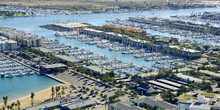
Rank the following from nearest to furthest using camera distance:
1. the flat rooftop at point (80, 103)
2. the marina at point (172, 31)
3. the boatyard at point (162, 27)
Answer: the flat rooftop at point (80, 103), the marina at point (172, 31), the boatyard at point (162, 27)

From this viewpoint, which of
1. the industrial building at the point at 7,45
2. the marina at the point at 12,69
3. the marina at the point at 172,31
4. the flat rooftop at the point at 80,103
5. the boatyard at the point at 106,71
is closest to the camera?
the flat rooftop at the point at 80,103

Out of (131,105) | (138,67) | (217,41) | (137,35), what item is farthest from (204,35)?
(131,105)

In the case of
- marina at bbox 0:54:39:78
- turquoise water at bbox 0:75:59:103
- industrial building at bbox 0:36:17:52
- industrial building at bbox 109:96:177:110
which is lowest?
turquoise water at bbox 0:75:59:103

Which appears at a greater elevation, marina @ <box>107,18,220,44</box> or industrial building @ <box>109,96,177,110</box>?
industrial building @ <box>109,96,177,110</box>

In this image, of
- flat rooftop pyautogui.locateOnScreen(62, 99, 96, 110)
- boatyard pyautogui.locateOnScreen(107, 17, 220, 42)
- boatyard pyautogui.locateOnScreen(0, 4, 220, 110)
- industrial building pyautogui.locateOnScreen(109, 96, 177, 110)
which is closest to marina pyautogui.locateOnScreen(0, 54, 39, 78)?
boatyard pyautogui.locateOnScreen(0, 4, 220, 110)

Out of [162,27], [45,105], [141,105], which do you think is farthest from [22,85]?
[162,27]

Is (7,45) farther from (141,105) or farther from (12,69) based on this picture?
(141,105)

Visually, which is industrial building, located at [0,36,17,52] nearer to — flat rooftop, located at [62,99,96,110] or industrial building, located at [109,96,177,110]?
flat rooftop, located at [62,99,96,110]

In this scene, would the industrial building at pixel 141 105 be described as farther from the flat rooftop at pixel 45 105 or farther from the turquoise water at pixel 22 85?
the turquoise water at pixel 22 85

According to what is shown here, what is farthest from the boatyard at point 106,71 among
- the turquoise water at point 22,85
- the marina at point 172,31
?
the marina at point 172,31

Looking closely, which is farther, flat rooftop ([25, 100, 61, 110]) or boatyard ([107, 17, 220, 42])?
boatyard ([107, 17, 220, 42])

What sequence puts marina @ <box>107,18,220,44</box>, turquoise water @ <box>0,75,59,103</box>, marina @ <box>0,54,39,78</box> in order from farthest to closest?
marina @ <box>107,18,220,44</box> → marina @ <box>0,54,39,78</box> → turquoise water @ <box>0,75,59,103</box>

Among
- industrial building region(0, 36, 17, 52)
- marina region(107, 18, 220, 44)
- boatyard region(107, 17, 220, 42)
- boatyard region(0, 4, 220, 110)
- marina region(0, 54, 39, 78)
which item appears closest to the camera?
boatyard region(0, 4, 220, 110)
